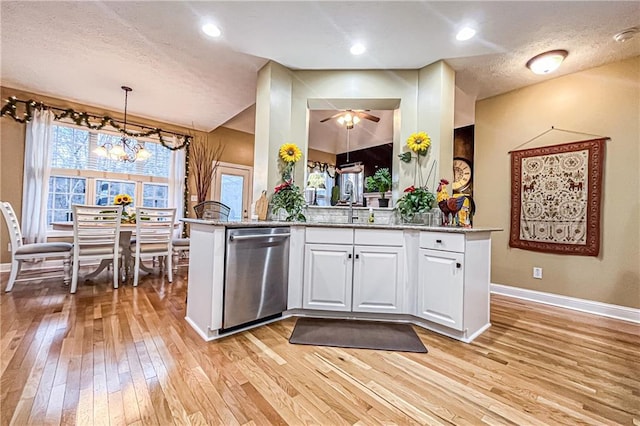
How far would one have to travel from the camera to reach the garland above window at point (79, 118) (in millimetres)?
3612

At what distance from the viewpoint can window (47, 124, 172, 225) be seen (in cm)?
411

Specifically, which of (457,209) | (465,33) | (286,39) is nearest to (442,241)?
(457,209)

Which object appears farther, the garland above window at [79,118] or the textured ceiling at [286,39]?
the garland above window at [79,118]

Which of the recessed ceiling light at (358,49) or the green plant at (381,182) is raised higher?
the recessed ceiling light at (358,49)

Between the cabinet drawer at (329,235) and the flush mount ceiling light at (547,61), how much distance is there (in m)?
2.54

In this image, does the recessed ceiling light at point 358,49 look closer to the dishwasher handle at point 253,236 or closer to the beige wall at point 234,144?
the dishwasher handle at point 253,236

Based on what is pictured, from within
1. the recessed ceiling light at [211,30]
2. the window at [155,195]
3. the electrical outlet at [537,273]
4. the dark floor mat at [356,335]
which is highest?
the recessed ceiling light at [211,30]

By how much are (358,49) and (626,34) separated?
2.26m

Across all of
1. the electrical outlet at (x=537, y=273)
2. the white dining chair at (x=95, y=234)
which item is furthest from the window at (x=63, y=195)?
the electrical outlet at (x=537, y=273)

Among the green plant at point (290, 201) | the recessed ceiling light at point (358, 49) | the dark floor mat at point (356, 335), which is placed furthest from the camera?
the green plant at point (290, 201)

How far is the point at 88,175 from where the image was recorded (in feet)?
14.1

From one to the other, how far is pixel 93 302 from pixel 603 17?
5.10 metres

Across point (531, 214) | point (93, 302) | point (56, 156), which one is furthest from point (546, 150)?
point (56, 156)

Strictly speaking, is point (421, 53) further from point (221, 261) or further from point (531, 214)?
point (221, 261)
